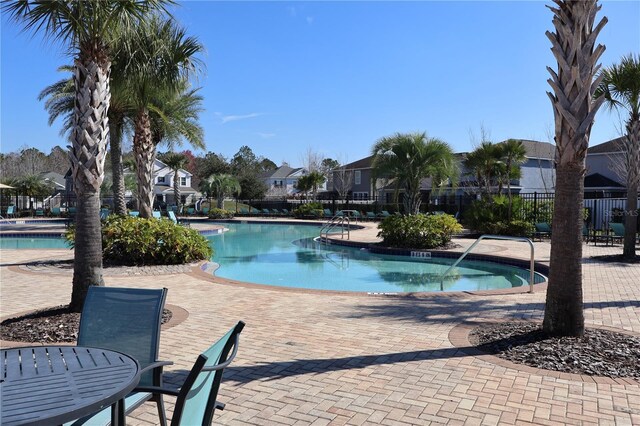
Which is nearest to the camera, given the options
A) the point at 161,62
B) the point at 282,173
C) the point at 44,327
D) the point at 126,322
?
the point at 126,322

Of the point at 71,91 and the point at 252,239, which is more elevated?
the point at 71,91

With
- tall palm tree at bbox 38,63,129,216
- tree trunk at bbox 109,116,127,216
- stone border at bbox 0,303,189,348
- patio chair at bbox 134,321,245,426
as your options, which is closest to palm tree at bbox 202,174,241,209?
tall palm tree at bbox 38,63,129,216

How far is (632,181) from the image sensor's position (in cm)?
1259

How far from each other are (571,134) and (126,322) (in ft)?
14.6

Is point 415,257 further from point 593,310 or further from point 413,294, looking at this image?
point 593,310

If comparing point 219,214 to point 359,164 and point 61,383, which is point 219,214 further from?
point 61,383

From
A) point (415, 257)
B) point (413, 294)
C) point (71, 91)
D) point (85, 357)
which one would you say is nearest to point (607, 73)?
point (415, 257)

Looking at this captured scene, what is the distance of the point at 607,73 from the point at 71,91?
17.1m

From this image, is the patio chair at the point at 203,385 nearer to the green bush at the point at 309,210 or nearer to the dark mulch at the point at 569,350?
the dark mulch at the point at 569,350

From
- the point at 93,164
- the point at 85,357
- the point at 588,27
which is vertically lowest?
the point at 85,357

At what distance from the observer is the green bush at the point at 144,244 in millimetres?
11250

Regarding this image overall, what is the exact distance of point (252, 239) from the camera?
73.0 ft

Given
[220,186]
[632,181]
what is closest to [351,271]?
[632,181]

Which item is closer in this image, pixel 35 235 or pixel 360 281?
pixel 360 281
